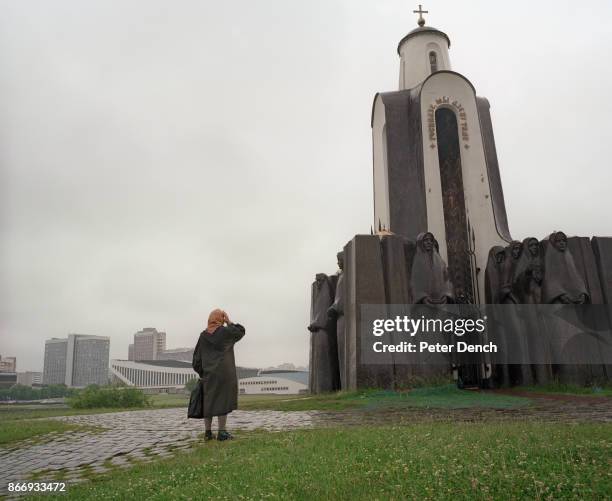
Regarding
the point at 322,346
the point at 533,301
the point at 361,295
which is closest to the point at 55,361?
the point at 322,346

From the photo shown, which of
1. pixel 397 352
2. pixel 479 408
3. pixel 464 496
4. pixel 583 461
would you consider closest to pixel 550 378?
pixel 397 352

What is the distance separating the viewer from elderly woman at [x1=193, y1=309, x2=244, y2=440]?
290 inches

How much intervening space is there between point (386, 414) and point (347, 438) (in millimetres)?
3707

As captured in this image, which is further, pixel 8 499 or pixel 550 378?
pixel 550 378

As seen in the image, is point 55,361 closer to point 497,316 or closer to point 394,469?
point 497,316

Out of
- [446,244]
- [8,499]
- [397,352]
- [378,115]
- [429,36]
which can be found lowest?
[8,499]

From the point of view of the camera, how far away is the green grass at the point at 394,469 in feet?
13.3

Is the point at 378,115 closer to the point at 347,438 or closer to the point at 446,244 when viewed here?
the point at 446,244

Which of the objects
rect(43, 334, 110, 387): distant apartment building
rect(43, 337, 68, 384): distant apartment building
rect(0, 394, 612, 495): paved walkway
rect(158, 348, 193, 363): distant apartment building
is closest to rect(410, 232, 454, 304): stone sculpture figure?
rect(0, 394, 612, 495): paved walkway

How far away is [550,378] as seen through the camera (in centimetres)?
1478

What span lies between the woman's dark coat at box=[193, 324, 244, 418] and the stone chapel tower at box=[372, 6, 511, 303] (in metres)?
13.4

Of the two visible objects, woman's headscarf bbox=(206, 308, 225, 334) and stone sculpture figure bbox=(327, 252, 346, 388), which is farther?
stone sculpture figure bbox=(327, 252, 346, 388)

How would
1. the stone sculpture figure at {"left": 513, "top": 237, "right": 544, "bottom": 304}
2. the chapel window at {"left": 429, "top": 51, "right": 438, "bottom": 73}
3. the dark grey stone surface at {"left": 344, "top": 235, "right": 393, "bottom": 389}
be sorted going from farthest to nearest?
the chapel window at {"left": 429, "top": 51, "right": 438, "bottom": 73}, the stone sculpture figure at {"left": 513, "top": 237, "right": 544, "bottom": 304}, the dark grey stone surface at {"left": 344, "top": 235, "right": 393, "bottom": 389}

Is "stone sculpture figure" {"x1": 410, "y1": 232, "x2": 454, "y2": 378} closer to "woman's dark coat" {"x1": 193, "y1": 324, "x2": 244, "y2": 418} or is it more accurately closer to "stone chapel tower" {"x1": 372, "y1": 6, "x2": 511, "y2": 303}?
"stone chapel tower" {"x1": 372, "y1": 6, "x2": 511, "y2": 303}
